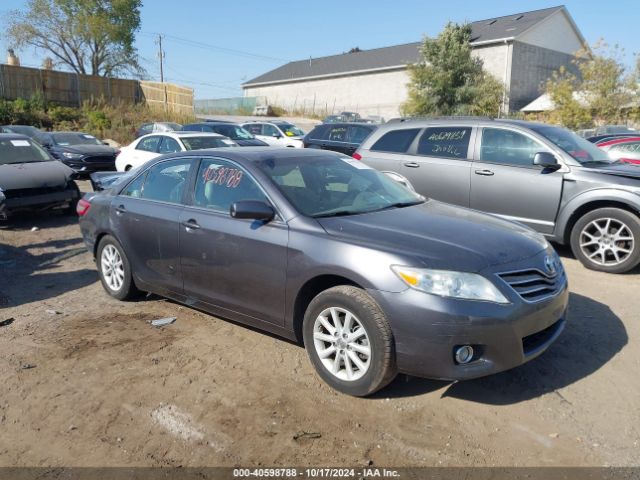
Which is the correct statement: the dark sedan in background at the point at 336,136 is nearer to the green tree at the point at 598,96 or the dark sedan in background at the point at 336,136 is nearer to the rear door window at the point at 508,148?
the rear door window at the point at 508,148

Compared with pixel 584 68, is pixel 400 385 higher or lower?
lower

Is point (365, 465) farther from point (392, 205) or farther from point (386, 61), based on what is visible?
point (386, 61)

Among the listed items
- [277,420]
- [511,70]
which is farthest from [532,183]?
[511,70]

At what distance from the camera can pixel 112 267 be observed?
18.7 feet

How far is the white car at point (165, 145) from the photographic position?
12.2m

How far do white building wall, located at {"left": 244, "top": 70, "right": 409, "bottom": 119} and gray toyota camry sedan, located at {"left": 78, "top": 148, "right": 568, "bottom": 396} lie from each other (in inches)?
1645

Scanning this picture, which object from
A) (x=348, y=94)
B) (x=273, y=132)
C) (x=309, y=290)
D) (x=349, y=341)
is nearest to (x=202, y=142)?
(x=309, y=290)

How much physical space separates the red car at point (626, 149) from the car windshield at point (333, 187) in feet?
27.2

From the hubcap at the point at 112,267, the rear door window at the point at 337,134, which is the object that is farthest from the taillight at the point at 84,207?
the rear door window at the point at 337,134

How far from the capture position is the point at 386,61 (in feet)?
161

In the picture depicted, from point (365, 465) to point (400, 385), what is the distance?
3.08ft

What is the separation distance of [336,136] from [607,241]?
952 cm

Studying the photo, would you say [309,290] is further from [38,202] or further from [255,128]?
[255,128]

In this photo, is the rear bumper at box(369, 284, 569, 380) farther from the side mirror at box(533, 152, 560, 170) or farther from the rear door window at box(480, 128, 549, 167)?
the rear door window at box(480, 128, 549, 167)
